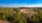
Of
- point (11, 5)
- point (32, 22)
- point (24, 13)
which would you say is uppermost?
point (11, 5)

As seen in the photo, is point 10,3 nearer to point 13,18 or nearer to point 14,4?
point 14,4

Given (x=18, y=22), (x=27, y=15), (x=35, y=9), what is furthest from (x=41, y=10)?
(x=18, y=22)

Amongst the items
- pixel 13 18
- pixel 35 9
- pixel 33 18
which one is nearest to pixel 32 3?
pixel 35 9

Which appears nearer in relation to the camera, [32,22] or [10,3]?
[32,22]

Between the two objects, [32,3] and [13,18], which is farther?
[32,3]

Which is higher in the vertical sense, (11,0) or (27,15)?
(11,0)

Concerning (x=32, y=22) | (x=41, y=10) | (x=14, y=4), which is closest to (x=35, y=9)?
(x=41, y=10)

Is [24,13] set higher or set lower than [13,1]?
lower

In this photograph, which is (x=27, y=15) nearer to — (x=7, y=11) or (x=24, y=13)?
(x=24, y=13)
